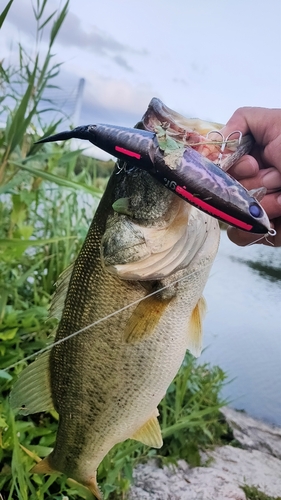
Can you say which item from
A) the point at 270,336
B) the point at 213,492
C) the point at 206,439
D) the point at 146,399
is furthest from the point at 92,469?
the point at 270,336

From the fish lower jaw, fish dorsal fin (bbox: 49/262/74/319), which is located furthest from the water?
the fish lower jaw

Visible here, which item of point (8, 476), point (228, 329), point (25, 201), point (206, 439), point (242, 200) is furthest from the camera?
point (228, 329)

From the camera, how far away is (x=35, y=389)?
1.29 metres

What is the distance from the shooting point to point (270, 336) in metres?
2.65

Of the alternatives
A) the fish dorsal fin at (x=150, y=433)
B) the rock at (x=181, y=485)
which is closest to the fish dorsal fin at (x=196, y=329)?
the fish dorsal fin at (x=150, y=433)

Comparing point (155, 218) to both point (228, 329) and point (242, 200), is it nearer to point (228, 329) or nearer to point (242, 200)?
point (242, 200)

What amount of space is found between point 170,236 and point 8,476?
986 mm

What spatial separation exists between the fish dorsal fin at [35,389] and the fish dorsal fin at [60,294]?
0.11 metres

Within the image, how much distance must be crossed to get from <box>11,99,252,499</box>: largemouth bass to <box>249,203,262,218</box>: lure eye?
22cm

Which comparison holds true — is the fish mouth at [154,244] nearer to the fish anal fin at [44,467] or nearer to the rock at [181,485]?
the fish anal fin at [44,467]

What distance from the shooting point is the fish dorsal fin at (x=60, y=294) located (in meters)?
1.22

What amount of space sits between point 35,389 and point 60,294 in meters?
0.24

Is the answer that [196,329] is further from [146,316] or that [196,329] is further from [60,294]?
[60,294]

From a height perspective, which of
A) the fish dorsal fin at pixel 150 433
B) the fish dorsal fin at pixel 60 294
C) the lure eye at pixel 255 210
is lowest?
the fish dorsal fin at pixel 150 433
